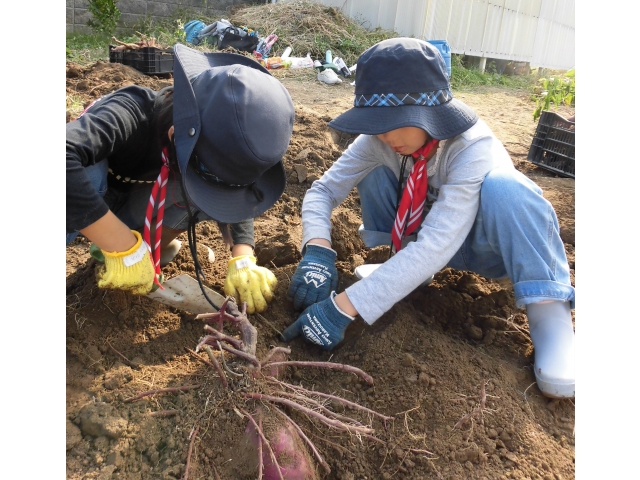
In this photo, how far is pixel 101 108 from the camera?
1.71m

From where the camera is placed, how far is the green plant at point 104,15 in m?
6.49

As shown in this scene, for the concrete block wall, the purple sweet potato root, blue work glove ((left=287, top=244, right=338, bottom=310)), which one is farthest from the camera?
the concrete block wall

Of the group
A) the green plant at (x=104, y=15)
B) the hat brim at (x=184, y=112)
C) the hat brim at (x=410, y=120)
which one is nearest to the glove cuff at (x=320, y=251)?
the hat brim at (x=410, y=120)

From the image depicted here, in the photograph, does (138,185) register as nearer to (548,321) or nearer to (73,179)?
(73,179)

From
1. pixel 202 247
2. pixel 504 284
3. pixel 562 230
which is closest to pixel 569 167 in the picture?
pixel 562 230

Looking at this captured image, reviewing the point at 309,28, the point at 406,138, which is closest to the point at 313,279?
the point at 406,138

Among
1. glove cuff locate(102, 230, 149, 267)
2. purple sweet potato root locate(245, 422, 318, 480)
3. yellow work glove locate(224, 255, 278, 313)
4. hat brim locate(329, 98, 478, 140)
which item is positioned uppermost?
hat brim locate(329, 98, 478, 140)

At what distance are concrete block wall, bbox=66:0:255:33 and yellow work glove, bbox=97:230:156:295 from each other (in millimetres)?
6126

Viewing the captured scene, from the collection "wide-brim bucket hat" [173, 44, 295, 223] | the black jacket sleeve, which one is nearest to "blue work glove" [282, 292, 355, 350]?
"wide-brim bucket hat" [173, 44, 295, 223]

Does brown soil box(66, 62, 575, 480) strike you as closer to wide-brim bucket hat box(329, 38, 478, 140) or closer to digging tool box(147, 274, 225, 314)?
digging tool box(147, 274, 225, 314)

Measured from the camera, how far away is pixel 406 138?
5.56ft

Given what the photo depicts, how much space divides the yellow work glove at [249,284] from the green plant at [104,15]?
588cm

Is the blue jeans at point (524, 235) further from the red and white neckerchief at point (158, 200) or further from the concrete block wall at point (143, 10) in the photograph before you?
the concrete block wall at point (143, 10)

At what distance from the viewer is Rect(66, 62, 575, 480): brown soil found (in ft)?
4.47
